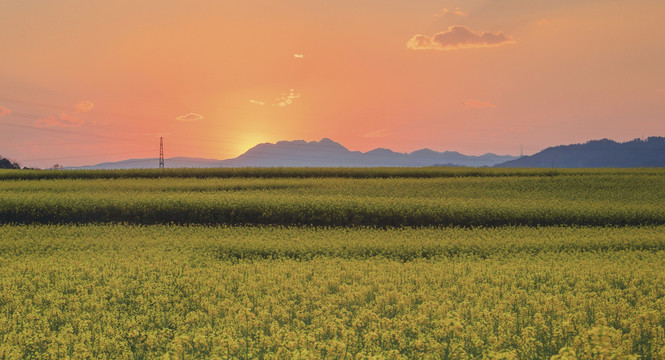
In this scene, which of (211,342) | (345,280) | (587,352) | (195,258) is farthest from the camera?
(195,258)

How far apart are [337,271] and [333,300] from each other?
293cm

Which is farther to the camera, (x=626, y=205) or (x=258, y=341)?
(x=626, y=205)

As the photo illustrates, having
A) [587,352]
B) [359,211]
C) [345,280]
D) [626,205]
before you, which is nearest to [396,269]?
[345,280]

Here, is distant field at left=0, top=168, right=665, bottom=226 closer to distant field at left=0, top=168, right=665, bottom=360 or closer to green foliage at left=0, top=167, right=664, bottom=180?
distant field at left=0, top=168, right=665, bottom=360

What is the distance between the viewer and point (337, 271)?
11383mm

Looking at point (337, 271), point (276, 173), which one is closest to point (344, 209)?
point (337, 271)

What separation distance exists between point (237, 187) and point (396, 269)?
830 inches

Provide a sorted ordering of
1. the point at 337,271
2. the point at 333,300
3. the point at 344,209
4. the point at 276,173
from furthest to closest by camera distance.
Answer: the point at 276,173 → the point at 344,209 → the point at 337,271 → the point at 333,300

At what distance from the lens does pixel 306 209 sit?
23.2m

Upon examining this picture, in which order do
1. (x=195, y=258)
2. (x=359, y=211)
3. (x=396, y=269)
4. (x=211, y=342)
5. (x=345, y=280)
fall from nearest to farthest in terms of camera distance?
1. (x=211, y=342)
2. (x=345, y=280)
3. (x=396, y=269)
4. (x=195, y=258)
5. (x=359, y=211)

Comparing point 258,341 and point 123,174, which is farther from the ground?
point 123,174

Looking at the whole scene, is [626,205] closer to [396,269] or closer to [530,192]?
[530,192]

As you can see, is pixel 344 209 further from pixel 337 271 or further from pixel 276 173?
pixel 276 173

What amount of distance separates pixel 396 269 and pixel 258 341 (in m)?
6.09
